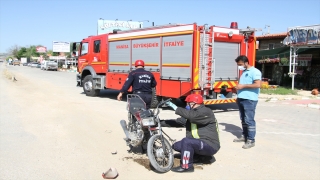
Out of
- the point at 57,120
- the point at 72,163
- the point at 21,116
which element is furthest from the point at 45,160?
the point at 21,116

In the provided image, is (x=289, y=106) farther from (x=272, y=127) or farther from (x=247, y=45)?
(x=272, y=127)

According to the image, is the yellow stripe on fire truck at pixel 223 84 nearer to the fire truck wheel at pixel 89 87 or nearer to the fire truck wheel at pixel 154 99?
the fire truck wheel at pixel 154 99

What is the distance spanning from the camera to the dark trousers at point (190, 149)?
15.3ft

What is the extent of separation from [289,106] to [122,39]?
7.40 meters

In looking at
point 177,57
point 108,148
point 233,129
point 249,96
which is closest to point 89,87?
point 177,57

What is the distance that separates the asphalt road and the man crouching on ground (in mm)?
268

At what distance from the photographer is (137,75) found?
6.03 metres

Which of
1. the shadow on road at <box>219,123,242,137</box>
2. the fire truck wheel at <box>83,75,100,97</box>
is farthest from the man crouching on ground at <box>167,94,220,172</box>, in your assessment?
the fire truck wheel at <box>83,75,100,97</box>

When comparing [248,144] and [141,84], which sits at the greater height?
[141,84]

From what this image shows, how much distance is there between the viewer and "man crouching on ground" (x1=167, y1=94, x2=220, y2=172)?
185 inches

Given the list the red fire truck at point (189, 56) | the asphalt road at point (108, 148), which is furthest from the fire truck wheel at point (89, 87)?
the asphalt road at point (108, 148)

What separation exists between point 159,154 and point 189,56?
232 inches

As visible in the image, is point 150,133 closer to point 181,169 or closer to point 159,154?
point 159,154

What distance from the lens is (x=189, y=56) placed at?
10.2 metres
